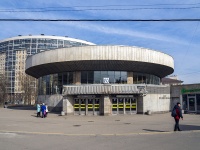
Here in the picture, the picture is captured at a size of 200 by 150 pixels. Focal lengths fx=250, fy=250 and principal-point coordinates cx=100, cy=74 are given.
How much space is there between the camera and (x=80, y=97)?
97.3 ft

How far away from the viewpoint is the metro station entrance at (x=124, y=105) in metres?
29.5

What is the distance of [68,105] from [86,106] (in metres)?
2.12

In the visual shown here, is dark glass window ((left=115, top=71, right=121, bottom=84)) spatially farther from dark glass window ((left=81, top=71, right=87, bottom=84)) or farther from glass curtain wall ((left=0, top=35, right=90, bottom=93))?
glass curtain wall ((left=0, top=35, right=90, bottom=93))

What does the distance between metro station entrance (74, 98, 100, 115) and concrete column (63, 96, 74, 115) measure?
50cm

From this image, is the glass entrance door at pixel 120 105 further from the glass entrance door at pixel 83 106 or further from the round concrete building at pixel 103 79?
the glass entrance door at pixel 83 106

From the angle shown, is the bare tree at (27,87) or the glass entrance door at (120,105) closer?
the glass entrance door at (120,105)

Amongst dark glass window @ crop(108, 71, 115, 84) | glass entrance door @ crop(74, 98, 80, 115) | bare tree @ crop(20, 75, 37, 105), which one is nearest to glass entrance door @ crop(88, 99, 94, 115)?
glass entrance door @ crop(74, 98, 80, 115)

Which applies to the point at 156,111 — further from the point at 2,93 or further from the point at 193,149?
the point at 2,93

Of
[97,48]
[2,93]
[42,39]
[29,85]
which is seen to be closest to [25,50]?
[42,39]

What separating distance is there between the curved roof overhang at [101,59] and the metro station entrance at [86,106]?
4.67 meters

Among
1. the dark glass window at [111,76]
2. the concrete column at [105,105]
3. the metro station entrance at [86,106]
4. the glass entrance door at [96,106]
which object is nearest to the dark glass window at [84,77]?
the dark glass window at [111,76]

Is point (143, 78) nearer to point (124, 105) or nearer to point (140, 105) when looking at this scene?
point (140, 105)

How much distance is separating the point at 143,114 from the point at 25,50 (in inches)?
4096

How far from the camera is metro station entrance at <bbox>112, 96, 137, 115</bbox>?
29.5 metres
